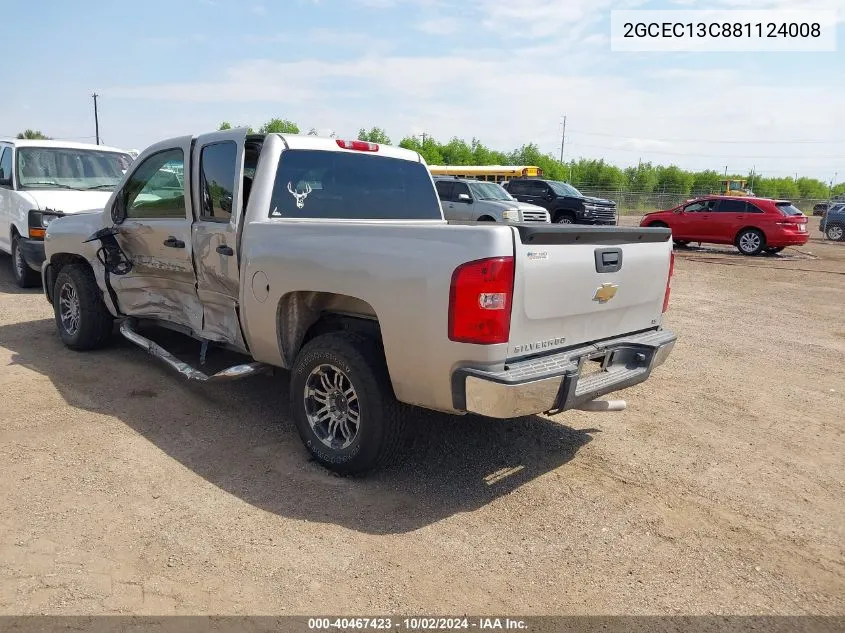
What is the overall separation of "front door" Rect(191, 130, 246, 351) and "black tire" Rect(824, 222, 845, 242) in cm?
2720

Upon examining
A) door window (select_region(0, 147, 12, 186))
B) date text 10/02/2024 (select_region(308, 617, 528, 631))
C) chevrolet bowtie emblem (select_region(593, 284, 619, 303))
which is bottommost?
date text 10/02/2024 (select_region(308, 617, 528, 631))

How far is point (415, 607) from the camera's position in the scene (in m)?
2.82

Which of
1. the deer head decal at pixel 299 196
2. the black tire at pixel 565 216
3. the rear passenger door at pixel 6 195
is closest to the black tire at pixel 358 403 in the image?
the deer head decal at pixel 299 196

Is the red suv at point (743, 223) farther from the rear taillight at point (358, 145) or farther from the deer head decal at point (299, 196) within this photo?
the deer head decal at point (299, 196)

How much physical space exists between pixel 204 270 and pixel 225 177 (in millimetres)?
667

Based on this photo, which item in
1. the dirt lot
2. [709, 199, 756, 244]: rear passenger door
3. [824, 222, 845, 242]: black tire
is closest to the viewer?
the dirt lot

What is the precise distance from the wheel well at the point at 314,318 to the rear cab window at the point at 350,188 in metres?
0.64

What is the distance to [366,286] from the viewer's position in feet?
11.7

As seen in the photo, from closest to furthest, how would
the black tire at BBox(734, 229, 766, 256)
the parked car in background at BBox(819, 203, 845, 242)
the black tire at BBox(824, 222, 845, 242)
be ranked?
the black tire at BBox(734, 229, 766, 256) → the parked car in background at BBox(819, 203, 845, 242) → the black tire at BBox(824, 222, 845, 242)

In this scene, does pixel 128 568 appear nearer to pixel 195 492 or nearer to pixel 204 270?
pixel 195 492

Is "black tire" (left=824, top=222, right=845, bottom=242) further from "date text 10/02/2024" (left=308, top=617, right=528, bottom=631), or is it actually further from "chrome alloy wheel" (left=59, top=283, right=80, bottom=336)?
"date text 10/02/2024" (left=308, top=617, right=528, bottom=631)

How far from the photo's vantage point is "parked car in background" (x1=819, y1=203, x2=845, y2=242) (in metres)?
25.5

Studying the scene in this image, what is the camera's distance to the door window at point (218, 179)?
4480mm

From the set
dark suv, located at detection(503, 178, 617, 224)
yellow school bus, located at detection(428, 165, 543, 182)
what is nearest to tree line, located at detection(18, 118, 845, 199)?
yellow school bus, located at detection(428, 165, 543, 182)
